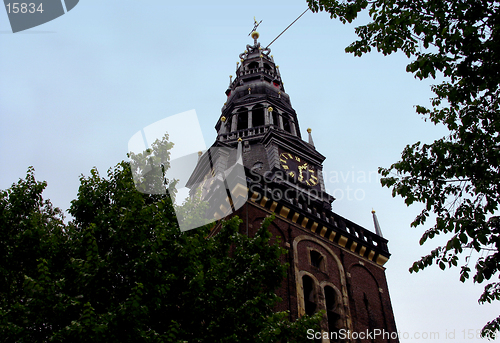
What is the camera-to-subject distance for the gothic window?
20.1m

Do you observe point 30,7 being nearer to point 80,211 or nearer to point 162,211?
point 80,211

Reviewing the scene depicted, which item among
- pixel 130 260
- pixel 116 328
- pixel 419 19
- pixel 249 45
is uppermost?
pixel 249 45

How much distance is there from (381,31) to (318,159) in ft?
73.6

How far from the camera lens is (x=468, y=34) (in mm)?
8961

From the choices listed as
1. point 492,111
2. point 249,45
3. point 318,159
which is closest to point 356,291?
point 318,159

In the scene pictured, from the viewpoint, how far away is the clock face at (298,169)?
3000cm

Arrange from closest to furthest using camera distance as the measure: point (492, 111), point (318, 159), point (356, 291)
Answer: point (492, 111)
point (356, 291)
point (318, 159)

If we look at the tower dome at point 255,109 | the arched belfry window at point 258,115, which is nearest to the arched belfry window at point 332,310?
the tower dome at point 255,109

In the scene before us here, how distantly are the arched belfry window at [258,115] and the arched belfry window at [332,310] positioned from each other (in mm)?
17758

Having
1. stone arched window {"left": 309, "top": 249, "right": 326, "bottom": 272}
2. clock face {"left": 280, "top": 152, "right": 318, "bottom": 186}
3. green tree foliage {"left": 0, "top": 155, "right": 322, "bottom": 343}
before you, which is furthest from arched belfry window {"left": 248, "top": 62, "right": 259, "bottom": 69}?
green tree foliage {"left": 0, "top": 155, "right": 322, "bottom": 343}

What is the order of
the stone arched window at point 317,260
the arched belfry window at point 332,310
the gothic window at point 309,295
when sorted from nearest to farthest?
the arched belfry window at point 332,310 < the gothic window at point 309,295 < the stone arched window at point 317,260

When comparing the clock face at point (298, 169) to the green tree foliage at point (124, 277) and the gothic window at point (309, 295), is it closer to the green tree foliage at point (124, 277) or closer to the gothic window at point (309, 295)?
the gothic window at point (309, 295)

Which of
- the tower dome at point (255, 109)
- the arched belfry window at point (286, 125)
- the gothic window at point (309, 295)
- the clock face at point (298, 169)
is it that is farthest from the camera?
the arched belfry window at point (286, 125)

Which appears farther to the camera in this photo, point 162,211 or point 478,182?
point 162,211
